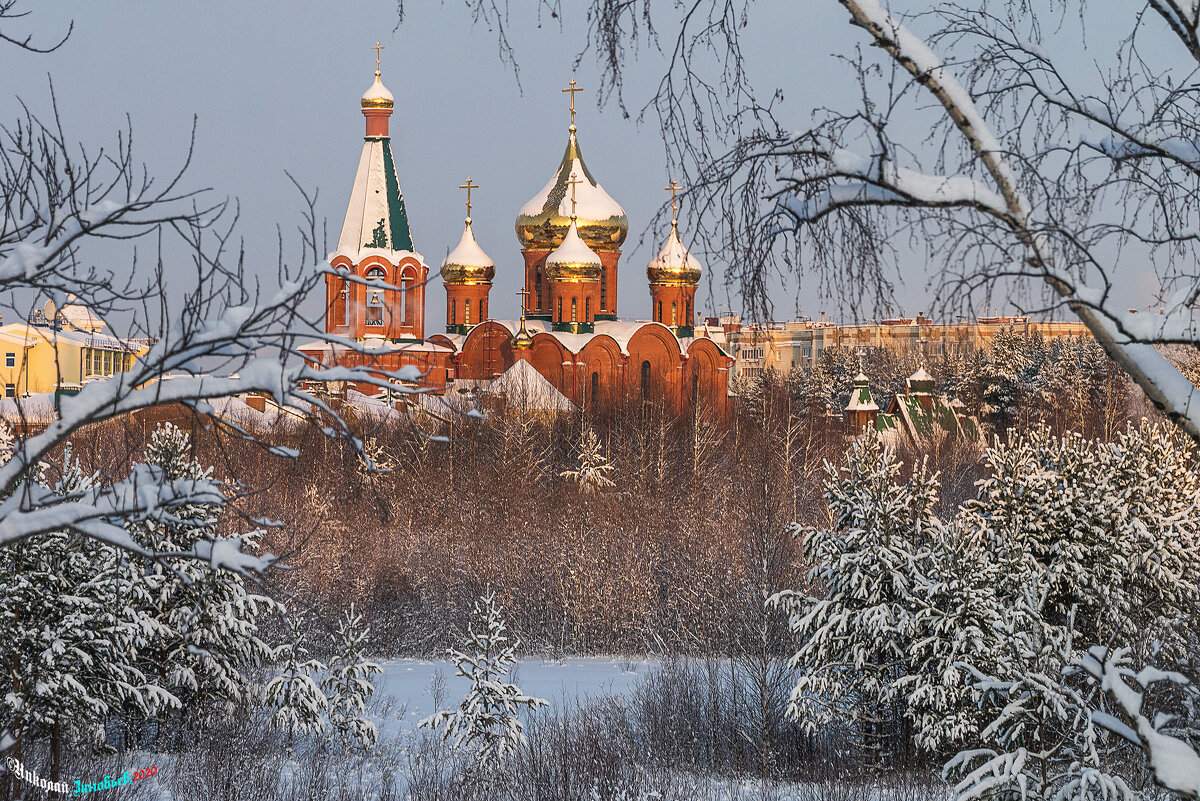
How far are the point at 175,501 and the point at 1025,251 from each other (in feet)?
9.01

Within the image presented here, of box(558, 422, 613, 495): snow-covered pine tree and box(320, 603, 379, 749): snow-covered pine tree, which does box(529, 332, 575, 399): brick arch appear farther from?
box(320, 603, 379, 749): snow-covered pine tree

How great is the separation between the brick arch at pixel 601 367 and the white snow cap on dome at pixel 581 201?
5012 millimetres

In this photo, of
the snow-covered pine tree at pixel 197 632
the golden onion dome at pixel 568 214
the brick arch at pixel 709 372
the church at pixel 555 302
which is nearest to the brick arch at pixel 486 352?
the church at pixel 555 302

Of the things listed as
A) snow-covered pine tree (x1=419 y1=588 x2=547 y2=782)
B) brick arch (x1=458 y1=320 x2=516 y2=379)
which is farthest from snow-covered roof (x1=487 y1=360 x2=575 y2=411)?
snow-covered pine tree (x1=419 y1=588 x2=547 y2=782)

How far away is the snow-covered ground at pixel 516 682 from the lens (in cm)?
1591

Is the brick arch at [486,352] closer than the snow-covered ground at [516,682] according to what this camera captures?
No

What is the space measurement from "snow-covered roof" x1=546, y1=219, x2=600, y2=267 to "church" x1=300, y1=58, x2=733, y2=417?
44 millimetres

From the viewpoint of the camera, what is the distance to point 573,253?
39.6 metres

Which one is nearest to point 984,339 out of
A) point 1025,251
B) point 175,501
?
point 1025,251

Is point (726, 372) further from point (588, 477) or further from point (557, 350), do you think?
point (588, 477)

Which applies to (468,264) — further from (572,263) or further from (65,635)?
(65,635)

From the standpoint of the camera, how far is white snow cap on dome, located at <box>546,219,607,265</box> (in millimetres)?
39469

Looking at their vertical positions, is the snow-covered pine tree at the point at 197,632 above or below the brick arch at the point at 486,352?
below

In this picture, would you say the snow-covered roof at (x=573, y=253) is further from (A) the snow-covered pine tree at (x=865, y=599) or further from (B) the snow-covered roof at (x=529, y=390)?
(A) the snow-covered pine tree at (x=865, y=599)
